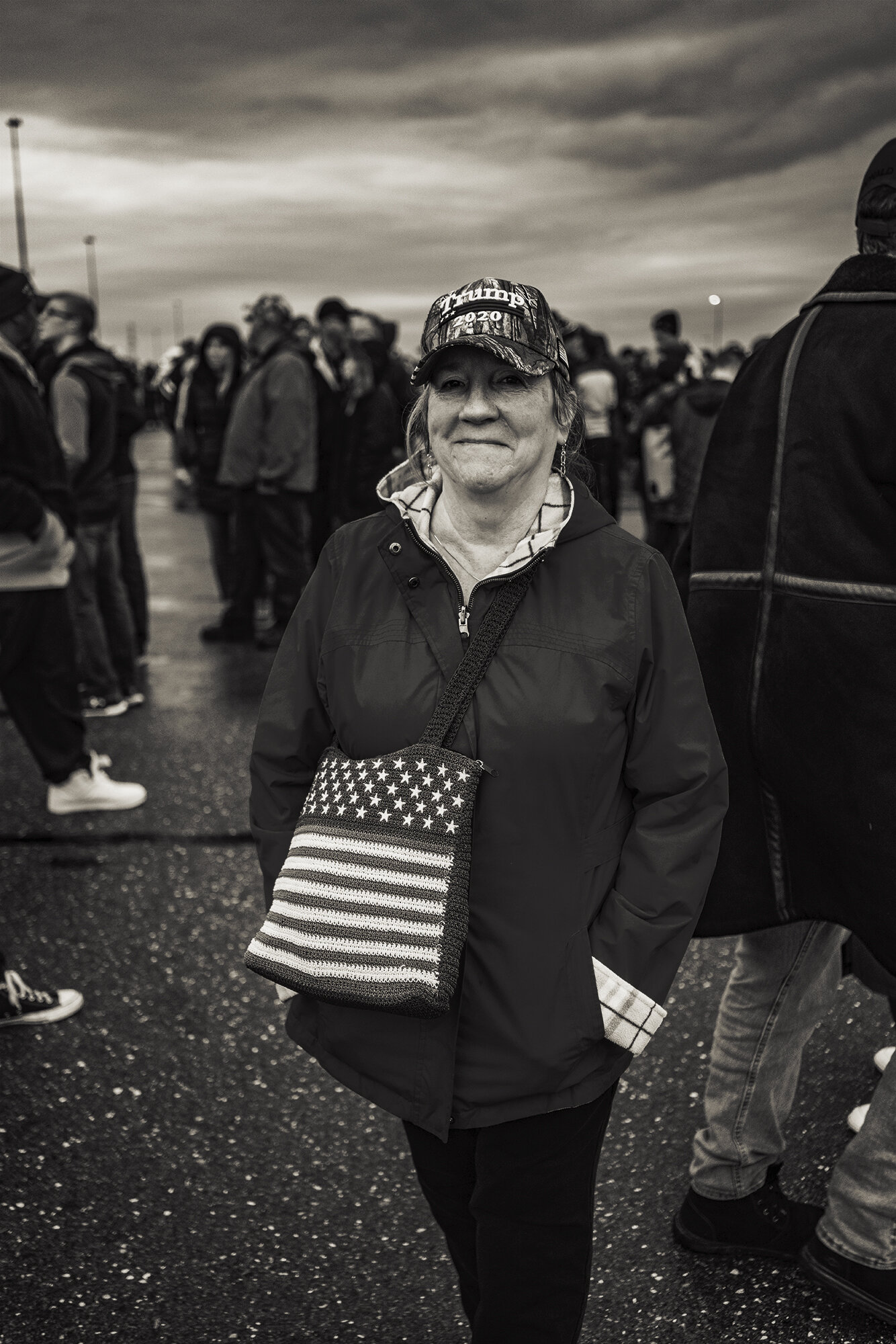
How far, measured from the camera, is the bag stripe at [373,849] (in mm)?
1816

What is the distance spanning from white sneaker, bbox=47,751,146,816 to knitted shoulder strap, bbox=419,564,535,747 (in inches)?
154

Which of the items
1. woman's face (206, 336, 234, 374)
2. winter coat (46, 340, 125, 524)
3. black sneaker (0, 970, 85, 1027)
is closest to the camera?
black sneaker (0, 970, 85, 1027)

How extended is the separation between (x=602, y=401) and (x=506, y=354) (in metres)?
9.15

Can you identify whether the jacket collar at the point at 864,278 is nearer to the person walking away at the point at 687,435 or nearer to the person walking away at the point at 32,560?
the person walking away at the point at 32,560

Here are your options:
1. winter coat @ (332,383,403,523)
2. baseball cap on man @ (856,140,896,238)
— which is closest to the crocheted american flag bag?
baseball cap on man @ (856,140,896,238)

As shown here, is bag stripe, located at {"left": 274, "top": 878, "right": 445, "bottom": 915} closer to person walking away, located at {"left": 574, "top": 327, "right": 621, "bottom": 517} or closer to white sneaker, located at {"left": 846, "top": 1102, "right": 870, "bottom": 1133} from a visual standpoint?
white sneaker, located at {"left": 846, "top": 1102, "right": 870, "bottom": 1133}

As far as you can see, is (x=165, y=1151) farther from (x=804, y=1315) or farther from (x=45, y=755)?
(x=45, y=755)

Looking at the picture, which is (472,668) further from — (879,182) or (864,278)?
(879,182)

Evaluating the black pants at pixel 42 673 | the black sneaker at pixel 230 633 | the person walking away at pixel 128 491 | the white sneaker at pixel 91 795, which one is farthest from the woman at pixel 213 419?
the black pants at pixel 42 673

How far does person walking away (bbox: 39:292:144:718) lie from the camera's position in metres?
6.78

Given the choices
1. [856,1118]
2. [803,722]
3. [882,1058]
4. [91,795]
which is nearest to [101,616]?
[91,795]

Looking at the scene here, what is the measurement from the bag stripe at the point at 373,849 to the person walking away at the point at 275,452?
6.99 metres

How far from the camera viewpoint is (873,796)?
2277 millimetres

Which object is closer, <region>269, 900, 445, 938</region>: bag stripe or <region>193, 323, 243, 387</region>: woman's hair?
<region>269, 900, 445, 938</region>: bag stripe
